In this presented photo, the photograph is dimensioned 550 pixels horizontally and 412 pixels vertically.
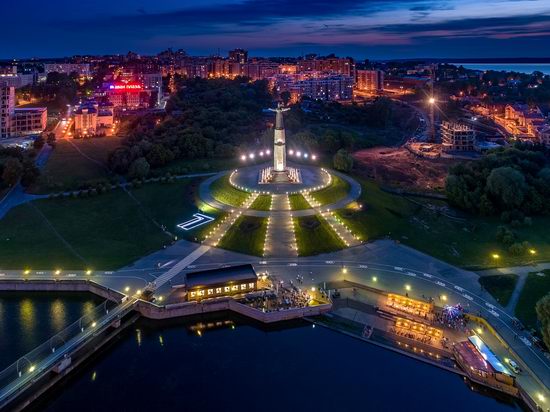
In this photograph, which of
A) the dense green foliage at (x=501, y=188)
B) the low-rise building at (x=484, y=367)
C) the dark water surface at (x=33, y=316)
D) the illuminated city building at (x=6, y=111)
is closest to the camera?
the low-rise building at (x=484, y=367)

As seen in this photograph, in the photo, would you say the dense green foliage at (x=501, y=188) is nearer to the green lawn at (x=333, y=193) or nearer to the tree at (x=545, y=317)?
the green lawn at (x=333, y=193)

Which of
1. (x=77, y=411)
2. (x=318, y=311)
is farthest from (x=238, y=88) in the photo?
(x=77, y=411)

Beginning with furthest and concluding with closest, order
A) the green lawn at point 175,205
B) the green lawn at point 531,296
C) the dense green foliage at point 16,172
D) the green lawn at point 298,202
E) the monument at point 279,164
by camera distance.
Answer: the dense green foliage at point 16,172
the monument at point 279,164
the green lawn at point 298,202
the green lawn at point 175,205
the green lawn at point 531,296

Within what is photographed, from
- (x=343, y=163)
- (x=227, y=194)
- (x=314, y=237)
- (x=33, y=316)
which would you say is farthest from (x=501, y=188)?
(x=33, y=316)

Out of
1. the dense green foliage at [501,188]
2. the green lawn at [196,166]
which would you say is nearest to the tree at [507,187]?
the dense green foliage at [501,188]

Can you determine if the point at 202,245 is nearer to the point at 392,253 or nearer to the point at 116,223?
the point at 116,223

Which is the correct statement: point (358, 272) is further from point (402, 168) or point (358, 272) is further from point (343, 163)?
point (402, 168)
